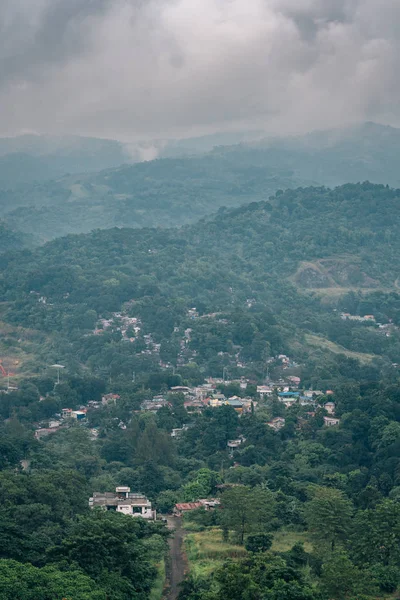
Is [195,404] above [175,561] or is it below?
above

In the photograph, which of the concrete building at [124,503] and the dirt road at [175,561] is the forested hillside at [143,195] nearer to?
the concrete building at [124,503]

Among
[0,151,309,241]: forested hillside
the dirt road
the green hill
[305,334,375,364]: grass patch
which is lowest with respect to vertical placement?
the dirt road

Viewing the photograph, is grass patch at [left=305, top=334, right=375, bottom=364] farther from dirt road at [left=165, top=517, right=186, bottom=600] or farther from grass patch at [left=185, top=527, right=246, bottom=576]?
grass patch at [left=185, top=527, right=246, bottom=576]

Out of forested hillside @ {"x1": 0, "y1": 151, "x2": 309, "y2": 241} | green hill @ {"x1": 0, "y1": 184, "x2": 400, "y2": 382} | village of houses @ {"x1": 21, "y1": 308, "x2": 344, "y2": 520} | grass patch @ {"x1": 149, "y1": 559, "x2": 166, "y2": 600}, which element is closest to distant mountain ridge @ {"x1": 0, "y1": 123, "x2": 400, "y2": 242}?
forested hillside @ {"x1": 0, "y1": 151, "x2": 309, "y2": 241}

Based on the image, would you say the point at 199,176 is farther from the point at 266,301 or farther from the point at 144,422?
the point at 144,422

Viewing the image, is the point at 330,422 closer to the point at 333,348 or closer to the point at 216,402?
the point at 216,402

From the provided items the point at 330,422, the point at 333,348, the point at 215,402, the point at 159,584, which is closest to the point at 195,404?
the point at 215,402
